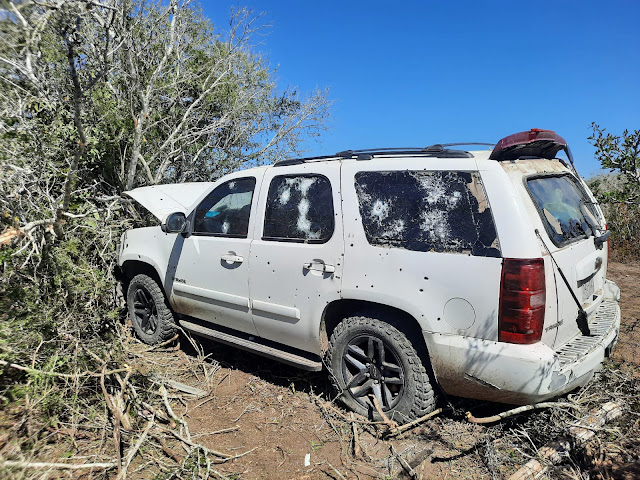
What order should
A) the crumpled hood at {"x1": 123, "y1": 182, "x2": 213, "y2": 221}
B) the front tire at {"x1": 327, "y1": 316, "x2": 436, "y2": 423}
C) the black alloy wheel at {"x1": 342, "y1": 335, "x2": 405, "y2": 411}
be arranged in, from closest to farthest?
the front tire at {"x1": 327, "y1": 316, "x2": 436, "y2": 423}, the black alloy wheel at {"x1": 342, "y1": 335, "x2": 405, "y2": 411}, the crumpled hood at {"x1": 123, "y1": 182, "x2": 213, "y2": 221}

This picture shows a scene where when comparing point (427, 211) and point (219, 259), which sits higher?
point (427, 211)

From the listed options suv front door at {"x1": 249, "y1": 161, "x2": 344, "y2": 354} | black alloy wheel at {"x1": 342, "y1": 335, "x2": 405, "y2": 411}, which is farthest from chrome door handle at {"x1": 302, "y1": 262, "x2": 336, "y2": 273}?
black alloy wheel at {"x1": 342, "y1": 335, "x2": 405, "y2": 411}

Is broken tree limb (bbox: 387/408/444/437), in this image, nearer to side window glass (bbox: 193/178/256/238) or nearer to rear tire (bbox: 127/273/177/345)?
side window glass (bbox: 193/178/256/238)

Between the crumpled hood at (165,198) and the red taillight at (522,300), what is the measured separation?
3398 millimetres

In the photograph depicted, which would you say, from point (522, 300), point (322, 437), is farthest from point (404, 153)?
point (322, 437)

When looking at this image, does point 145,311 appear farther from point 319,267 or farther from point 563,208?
point 563,208

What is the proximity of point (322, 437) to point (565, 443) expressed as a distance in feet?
5.22

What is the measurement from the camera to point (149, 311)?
484 centimetres

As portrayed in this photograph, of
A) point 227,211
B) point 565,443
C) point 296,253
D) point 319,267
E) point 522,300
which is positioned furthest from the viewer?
point 227,211

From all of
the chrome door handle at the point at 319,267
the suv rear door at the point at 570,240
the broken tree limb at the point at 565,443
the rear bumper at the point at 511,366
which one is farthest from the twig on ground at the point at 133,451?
the suv rear door at the point at 570,240

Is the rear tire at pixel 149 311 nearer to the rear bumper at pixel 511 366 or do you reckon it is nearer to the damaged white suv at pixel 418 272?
the damaged white suv at pixel 418 272

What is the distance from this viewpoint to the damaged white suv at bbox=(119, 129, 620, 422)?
262 cm

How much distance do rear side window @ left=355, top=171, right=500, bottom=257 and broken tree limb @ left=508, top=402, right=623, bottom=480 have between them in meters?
→ 1.24

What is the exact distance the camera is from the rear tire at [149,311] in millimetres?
4637
